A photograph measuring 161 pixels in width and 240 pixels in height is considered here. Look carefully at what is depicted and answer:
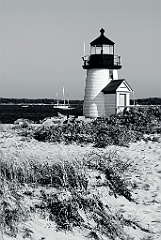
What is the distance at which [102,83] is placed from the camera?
2598 centimetres

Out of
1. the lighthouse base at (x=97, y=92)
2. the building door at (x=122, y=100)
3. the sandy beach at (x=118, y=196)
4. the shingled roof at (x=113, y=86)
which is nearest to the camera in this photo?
the sandy beach at (x=118, y=196)

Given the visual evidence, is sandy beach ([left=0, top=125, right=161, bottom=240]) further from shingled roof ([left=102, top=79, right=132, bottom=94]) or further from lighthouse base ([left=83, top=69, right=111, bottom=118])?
lighthouse base ([left=83, top=69, right=111, bottom=118])

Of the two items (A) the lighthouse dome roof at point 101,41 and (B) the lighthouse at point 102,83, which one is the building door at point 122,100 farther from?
(A) the lighthouse dome roof at point 101,41

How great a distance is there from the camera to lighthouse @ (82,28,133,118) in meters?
25.5

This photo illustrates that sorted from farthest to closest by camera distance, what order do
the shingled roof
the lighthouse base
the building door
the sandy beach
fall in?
the lighthouse base, the building door, the shingled roof, the sandy beach

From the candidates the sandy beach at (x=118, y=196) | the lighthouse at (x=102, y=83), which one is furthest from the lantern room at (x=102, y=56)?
the sandy beach at (x=118, y=196)

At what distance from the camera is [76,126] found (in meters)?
14.4

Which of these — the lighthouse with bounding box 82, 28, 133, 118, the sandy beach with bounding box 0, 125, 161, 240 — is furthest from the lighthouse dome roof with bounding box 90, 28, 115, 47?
the sandy beach with bounding box 0, 125, 161, 240

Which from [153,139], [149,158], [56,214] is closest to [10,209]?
[56,214]

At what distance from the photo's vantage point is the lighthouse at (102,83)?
25.5m

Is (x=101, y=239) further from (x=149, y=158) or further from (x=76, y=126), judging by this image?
(x=76, y=126)

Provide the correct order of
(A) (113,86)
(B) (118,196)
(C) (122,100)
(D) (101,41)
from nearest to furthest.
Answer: (B) (118,196) < (A) (113,86) < (C) (122,100) < (D) (101,41)

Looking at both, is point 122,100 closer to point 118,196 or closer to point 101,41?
point 101,41


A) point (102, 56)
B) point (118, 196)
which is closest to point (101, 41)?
point (102, 56)
